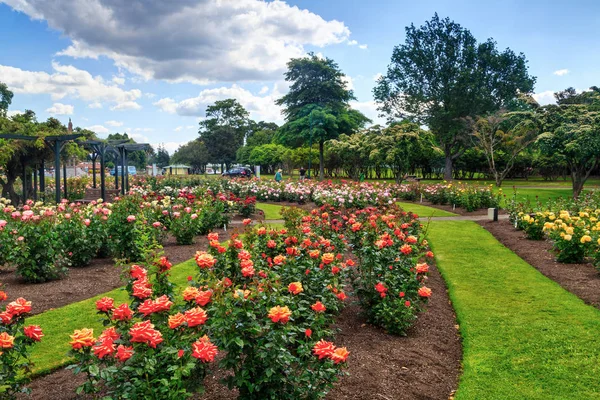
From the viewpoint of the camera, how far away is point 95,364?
2.34 meters

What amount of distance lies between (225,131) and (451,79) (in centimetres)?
3916

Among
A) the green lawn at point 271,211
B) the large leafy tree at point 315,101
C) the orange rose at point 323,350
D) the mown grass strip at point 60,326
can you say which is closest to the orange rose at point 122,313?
the orange rose at point 323,350

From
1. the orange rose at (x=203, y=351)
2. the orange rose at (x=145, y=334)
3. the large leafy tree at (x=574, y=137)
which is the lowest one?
the orange rose at (x=203, y=351)

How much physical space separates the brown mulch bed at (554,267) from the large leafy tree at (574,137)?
6.25 m

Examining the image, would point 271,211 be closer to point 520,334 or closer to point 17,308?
point 520,334

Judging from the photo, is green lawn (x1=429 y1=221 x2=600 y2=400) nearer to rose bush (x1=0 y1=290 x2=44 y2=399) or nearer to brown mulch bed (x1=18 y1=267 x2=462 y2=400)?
brown mulch bed (x1=18 y1=267 x2=462 y2=400)

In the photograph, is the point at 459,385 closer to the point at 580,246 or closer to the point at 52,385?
the point at 52,385

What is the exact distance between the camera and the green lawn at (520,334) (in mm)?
3777

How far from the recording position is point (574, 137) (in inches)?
593

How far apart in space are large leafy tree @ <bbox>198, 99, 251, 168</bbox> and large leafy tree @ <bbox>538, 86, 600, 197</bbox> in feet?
172

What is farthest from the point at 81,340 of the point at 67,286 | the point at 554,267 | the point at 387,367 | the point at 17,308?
the point at 554,267

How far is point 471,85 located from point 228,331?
1316 inches

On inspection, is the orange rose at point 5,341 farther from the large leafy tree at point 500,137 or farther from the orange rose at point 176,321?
the large leafy tree at point 500,137

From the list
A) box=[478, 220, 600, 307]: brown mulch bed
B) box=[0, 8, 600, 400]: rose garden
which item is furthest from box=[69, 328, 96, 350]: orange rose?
box=[478, 220, 600, 307]: brown mulch bed
